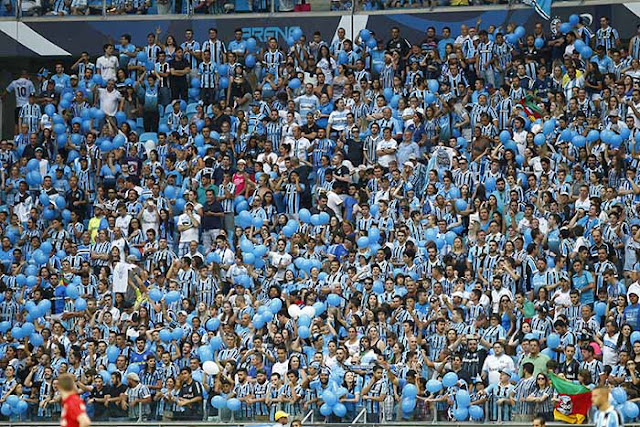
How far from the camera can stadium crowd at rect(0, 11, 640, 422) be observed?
870 inches

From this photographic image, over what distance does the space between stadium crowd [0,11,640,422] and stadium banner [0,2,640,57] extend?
31 cm

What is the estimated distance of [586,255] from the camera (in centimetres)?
2350

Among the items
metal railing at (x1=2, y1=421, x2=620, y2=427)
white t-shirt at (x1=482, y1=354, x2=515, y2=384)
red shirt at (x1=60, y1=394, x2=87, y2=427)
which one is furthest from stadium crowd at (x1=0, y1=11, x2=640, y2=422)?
red shirt at (x1=60, y1=394, x2=87, y2=427)

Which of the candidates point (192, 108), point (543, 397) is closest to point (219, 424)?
point (543, 397)

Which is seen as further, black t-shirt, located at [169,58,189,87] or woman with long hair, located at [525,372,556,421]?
black t-shirt, located at [169,58,189,87]

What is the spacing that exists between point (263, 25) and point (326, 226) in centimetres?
663

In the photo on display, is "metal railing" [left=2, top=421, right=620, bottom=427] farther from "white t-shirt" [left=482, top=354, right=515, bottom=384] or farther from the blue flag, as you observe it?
the blue flag

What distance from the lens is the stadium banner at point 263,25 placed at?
1150 inches

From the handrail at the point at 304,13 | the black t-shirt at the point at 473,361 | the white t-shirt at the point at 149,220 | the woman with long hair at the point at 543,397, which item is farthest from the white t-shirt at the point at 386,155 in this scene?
the woman with long hair at the point at 543,397

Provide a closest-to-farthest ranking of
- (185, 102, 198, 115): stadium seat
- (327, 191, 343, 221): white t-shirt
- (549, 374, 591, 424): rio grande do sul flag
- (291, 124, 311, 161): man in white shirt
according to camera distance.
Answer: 1. (549, 374, 591, 424): rio grande do sul flag
2. (327, 191, 343, 221): white t-shirt
3. (291, 124, 311, 161): man in white shirt
4. (185, 102, 198, 115): stadium seat

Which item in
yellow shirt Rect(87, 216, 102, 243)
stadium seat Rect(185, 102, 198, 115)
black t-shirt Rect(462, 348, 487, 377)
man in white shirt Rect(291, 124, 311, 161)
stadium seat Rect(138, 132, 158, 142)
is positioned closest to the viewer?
black t-shirt Rect(462, 348, 487, 377)

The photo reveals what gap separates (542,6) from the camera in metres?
27.9

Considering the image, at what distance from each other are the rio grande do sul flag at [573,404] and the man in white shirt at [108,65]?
1257cm

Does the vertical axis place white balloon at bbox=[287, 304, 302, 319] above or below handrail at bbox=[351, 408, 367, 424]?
above
